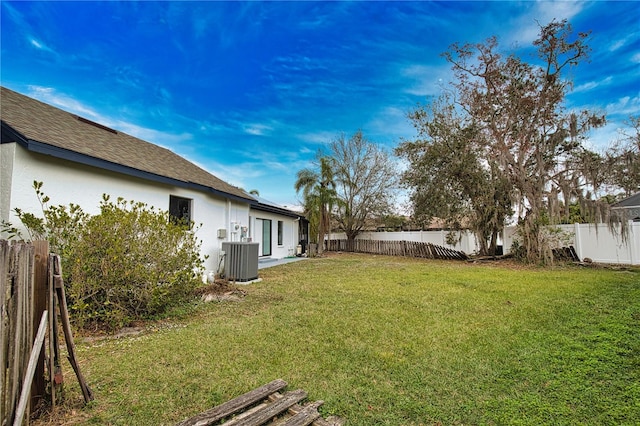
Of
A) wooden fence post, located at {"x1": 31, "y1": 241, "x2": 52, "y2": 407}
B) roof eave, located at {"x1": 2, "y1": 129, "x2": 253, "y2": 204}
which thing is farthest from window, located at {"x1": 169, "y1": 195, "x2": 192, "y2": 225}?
wooden fence post, located at {"x1": 31, "y1": 241, "x2": 52, "y2": 407}

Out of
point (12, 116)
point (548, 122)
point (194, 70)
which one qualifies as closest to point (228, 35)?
point (194, 70)

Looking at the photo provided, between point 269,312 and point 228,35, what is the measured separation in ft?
26.8

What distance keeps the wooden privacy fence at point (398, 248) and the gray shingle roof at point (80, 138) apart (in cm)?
1143

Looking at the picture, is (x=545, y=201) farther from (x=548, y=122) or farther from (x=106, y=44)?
(x=106, y=44)

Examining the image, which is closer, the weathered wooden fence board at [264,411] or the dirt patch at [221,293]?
the weathered wooden fence board at [264,411]

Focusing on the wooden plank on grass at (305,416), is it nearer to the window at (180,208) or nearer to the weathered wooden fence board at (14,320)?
the weathered wooden fence board at (14,320)

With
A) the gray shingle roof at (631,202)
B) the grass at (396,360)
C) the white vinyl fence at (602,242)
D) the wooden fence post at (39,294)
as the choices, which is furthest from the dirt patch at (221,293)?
the gray shingle roof at (631,202)

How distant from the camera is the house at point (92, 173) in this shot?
471 centimetres

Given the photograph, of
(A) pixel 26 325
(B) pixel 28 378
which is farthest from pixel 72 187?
(B) pixel 28 378

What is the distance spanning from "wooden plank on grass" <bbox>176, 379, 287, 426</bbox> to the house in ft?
15.8

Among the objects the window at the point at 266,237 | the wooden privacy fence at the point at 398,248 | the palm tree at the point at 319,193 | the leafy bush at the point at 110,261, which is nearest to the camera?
the leafy bush at the point at 110,261

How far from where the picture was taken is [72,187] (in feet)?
18.0

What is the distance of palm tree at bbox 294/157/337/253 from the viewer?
17.0 meters

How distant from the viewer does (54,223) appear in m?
4.64
